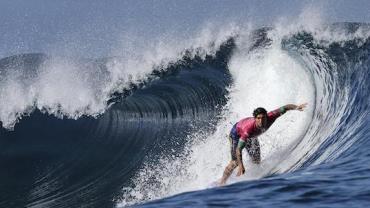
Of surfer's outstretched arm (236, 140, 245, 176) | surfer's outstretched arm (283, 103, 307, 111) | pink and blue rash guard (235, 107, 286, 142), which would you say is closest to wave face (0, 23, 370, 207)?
surfer's outstretched arm (236, 140, 245, 176)

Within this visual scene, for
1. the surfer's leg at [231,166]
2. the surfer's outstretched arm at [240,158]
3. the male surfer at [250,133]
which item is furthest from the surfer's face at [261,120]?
the surfer's leg at [231,166]

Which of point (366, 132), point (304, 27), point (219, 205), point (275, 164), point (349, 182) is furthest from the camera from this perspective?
point (304, 27)

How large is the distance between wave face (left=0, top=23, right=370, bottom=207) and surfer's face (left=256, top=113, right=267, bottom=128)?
79 cm

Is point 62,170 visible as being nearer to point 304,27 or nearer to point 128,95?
point 128,95

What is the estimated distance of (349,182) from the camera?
6.90m

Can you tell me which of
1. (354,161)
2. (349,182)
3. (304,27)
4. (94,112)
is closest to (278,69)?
(304,27)

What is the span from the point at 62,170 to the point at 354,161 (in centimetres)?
864

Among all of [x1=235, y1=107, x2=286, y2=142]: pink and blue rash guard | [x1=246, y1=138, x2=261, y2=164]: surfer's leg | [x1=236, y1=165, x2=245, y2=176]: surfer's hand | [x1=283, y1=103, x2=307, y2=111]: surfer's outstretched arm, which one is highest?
[x1=283, y1=103, x2=307, y2=111]: surfer's outstretched arm

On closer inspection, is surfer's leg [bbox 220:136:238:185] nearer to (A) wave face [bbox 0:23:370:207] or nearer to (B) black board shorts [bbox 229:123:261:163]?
(B) black board shorts [bbox 229:123:261:163]

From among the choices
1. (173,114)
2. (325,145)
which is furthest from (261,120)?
(173,114)

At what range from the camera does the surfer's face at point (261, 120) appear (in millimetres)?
11352

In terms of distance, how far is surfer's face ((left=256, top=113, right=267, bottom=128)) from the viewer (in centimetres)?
1135

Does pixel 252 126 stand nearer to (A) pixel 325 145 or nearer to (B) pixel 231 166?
(B) pixel 231 166

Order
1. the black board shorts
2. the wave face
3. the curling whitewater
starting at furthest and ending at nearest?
the wave face → the black board shorts → the curling whitewater
